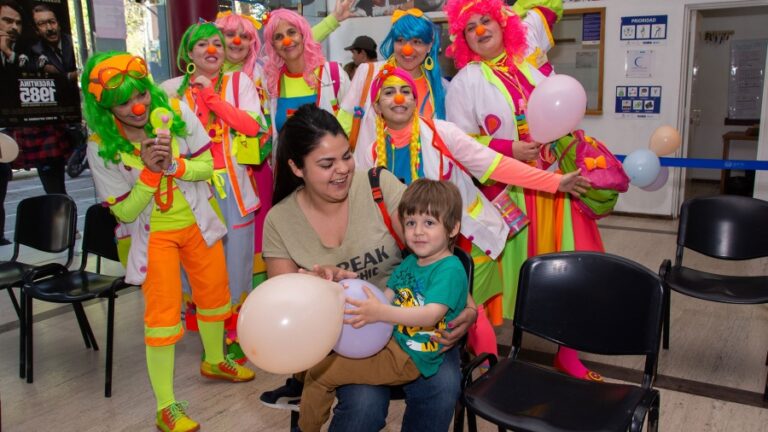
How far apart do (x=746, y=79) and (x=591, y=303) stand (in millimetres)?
7463

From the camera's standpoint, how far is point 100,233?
3.30m

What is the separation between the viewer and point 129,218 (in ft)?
7.91

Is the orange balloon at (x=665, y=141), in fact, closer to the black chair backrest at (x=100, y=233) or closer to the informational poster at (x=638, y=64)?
the informational poster at (x=638, y=64)

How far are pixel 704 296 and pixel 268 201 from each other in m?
2.21

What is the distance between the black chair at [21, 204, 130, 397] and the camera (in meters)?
2.92

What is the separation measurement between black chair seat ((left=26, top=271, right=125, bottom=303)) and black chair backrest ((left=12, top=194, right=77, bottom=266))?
0.18 meters

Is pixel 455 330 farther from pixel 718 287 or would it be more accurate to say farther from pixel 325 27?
pixel 325 27

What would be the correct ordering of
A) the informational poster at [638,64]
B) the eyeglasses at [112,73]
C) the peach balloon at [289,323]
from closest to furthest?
the peach balloon at [289,323] < the eyeglasses at [112,73] < the informational poster at [638,64]

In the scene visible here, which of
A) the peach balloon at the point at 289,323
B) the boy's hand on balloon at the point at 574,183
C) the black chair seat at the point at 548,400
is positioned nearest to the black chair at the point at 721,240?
the boy's hand on balloon at the point at 574,183

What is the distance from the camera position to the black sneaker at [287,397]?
6.69ft

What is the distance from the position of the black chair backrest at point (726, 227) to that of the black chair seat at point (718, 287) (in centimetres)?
11

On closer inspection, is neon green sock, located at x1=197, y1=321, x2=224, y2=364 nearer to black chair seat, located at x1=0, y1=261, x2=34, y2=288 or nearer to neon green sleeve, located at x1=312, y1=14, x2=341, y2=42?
black chair seat, located at x1=0, y1=261, x2=34, y2=288

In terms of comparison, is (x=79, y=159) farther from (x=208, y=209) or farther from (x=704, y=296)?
(x=704, y=296)

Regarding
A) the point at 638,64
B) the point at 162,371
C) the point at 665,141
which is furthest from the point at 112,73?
the point at 638,64
